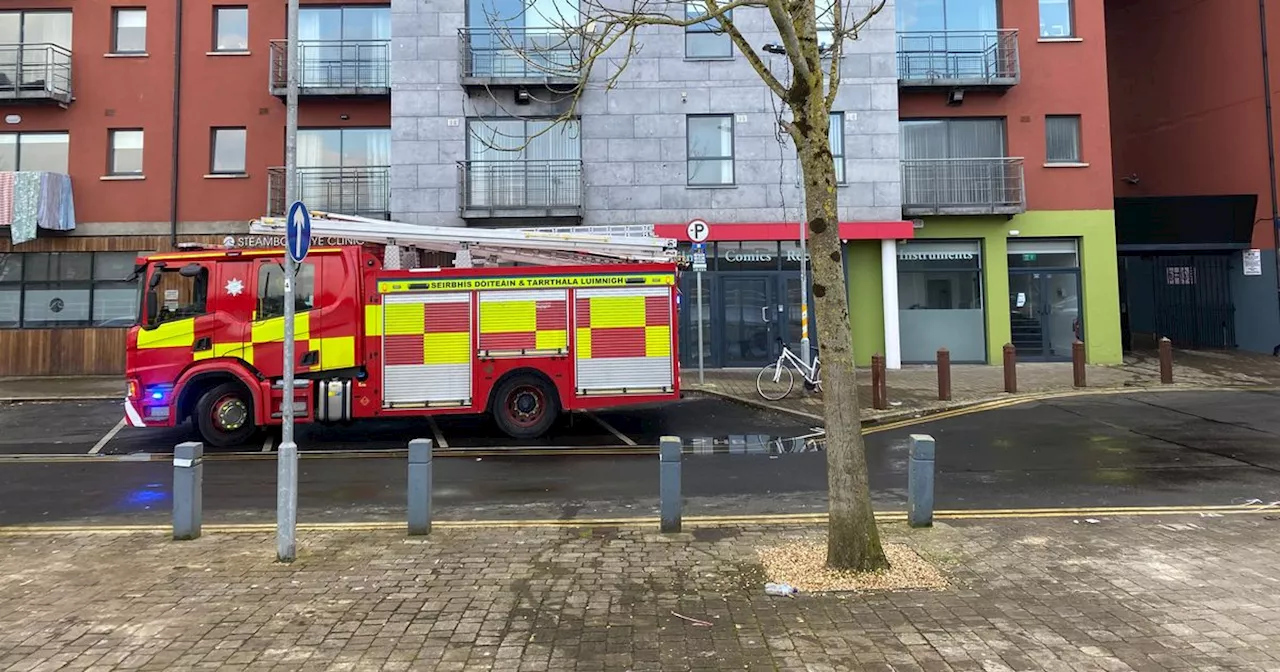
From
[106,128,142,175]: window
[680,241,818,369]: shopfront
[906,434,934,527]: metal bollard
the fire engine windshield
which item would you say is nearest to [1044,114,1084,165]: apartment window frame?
[680,241,818,369]: shopfront

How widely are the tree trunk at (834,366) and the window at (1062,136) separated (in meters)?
18.1

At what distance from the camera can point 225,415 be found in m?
10.9

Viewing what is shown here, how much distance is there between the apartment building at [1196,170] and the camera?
2127 centimetres

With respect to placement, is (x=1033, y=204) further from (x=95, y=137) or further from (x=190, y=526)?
(x=95, y=137)

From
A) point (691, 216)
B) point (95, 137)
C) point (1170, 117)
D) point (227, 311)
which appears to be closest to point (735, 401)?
point (691, 216)

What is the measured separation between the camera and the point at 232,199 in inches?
792

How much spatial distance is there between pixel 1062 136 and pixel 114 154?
2538 centimetres

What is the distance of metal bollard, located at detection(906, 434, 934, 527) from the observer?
624 centimetres

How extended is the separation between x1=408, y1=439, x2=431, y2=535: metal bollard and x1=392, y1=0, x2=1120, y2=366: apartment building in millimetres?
13185

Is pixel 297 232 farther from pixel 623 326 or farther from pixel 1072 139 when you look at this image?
pixel 1072 139

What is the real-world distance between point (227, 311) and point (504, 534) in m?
6.77

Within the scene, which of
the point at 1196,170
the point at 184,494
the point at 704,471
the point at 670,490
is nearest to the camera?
the point at 184,494

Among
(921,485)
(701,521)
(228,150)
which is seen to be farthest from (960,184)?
(228,150)

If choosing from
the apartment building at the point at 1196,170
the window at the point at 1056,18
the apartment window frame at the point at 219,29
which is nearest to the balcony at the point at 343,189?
the apartment window frame at the point at 219,29
